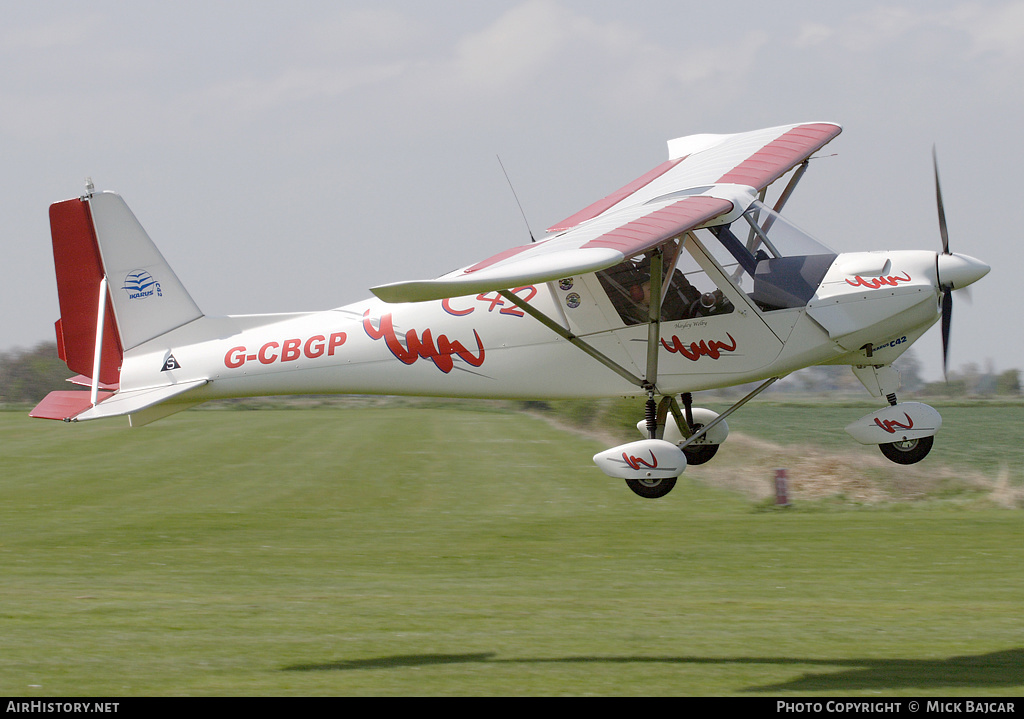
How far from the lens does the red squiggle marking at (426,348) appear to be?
38.6ft

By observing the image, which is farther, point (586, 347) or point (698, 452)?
point (698, 452)

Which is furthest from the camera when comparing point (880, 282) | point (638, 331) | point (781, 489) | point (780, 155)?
point (781, 489)

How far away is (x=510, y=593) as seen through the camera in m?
21.4

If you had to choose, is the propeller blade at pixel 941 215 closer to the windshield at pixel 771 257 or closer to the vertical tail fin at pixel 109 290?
the windshield at pixel 771 257

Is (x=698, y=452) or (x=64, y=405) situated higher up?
(x=64, y=405)

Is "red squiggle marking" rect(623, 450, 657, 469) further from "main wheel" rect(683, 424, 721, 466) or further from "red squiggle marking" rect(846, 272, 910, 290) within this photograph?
"red squiggle marking" rect(846, 272, 910, 290)

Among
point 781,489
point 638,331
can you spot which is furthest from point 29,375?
point 638,331

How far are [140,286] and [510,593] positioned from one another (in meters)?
10.7

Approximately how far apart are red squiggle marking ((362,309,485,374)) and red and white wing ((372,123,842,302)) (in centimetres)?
127

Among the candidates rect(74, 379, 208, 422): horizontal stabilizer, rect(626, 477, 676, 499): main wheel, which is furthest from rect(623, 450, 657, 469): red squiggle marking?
rect(74, 379, 208, 422): horizontal stabilizer

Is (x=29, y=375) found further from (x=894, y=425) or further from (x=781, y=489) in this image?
(x=894, y=425)

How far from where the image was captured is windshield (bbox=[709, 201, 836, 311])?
11.0m

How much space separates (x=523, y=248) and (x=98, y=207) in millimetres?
6164
